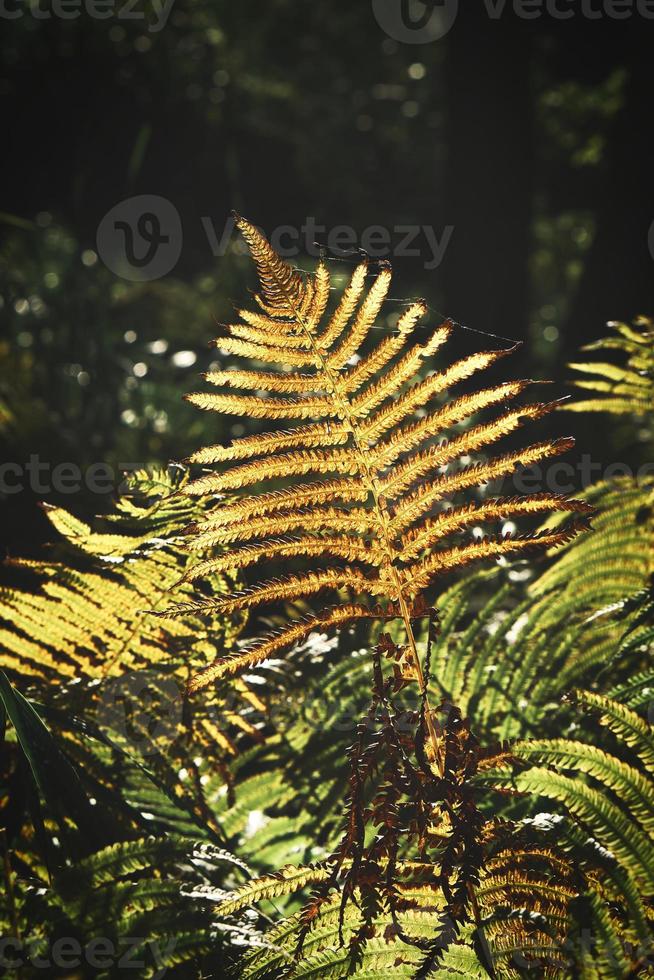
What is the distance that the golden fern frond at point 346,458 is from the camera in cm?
91

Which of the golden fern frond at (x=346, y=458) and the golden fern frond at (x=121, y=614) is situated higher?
the golden fern frond at (x=346, y=458)

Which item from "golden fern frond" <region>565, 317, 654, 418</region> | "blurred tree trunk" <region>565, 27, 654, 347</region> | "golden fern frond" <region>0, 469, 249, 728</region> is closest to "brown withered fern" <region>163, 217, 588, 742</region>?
"golden fern frond" <region>0, 469, 249, 728</region>

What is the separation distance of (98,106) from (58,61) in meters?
0.52

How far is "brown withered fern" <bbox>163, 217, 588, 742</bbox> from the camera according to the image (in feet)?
2.97

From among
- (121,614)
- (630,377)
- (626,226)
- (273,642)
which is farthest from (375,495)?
(626,226)

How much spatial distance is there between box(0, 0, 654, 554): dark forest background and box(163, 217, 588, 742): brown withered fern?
1188mm

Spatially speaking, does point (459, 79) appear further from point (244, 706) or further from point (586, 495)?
point (244, 706)

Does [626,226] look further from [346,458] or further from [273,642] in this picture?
[273,642]

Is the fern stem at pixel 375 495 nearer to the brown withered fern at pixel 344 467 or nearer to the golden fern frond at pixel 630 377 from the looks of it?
the brown withered fern at pixel 344 467

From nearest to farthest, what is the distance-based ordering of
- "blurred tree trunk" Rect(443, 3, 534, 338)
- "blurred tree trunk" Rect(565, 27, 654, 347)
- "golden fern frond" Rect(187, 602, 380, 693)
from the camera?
"golden fern frond" Rect(187, 602, 380, 693), "blurred tree trunk" Rect(565, 27, 654, 347), "blurred tree trunk" Rect(443, 3, 534, 338)

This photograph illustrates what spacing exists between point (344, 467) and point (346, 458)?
0.01m

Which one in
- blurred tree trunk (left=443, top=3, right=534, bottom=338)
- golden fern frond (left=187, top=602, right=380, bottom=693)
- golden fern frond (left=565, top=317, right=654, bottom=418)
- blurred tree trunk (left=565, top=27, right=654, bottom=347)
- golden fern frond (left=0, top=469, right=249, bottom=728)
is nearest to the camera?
golden fern frond (left=187, top=602, right=380, bottom=693)

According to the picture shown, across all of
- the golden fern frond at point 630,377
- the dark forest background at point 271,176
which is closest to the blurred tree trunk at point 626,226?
the dark forest background at point 271,176

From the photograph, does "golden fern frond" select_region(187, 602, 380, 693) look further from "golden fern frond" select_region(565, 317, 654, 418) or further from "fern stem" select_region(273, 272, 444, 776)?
"golden fern frond" select_region(565, 317, 654, 418)
